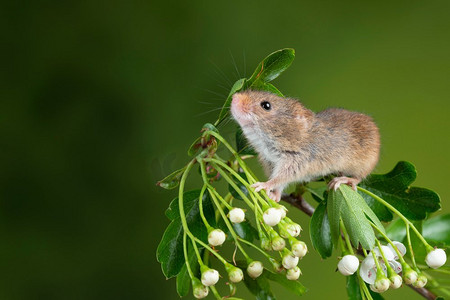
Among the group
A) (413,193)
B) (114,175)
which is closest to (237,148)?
(413,193)

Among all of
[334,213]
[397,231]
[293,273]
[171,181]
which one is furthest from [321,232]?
[397,231]

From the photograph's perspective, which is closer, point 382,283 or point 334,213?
point 382,283

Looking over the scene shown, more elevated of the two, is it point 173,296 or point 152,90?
point 152,90

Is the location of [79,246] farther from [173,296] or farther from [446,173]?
[446,173]

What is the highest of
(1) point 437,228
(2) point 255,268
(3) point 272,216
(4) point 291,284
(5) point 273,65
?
(5) point 273,65

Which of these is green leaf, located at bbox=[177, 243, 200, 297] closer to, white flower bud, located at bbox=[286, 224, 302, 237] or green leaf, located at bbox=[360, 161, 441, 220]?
white flower bud, located at bbox=[286, 224, 302, 237]

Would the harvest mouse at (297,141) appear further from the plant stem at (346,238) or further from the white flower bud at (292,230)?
the white flower bud at (292,230)

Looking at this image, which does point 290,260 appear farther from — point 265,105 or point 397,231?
point 397,231
